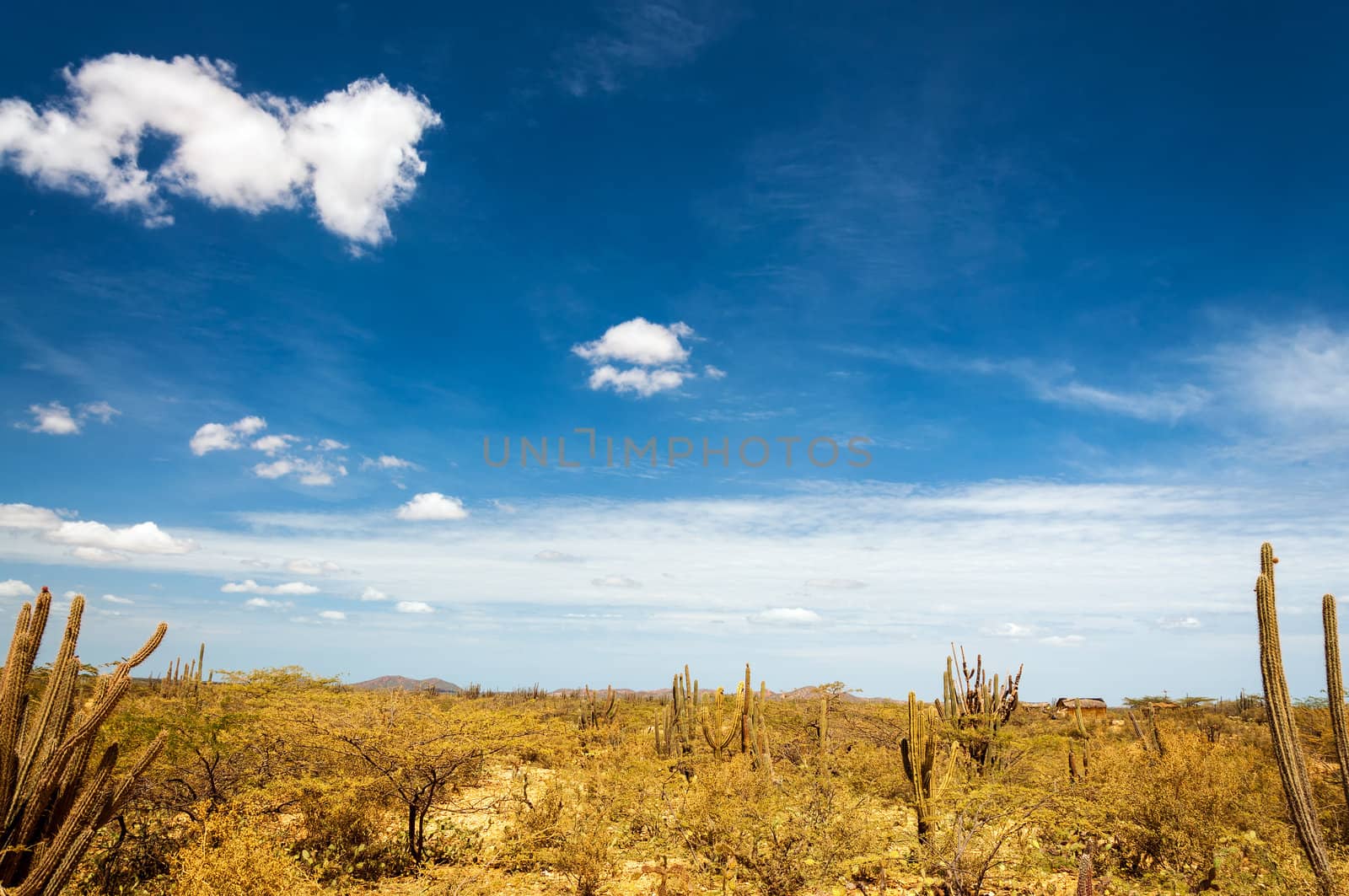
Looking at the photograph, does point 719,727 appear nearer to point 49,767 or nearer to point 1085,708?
point 49,767

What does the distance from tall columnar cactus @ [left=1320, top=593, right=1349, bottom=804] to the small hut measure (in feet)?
81.6

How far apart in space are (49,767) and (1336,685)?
12.2m

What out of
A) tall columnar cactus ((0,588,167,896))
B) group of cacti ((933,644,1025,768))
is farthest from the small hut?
tall columnar cactus ((0,588,167,896))

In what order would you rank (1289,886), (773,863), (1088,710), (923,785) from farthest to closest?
1. (1088,710)
2. (923,785)
3. (773,863)
4. (1289,886)

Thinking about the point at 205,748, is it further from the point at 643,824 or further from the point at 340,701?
the point at 643,824

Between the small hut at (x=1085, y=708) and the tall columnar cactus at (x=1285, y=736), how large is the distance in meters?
24.9

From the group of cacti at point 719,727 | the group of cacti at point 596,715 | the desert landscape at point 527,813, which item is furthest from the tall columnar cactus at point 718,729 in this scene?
the group of cacti at point 596,715

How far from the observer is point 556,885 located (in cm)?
944

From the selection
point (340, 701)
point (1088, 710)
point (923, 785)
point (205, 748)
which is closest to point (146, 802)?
point (205, 748)

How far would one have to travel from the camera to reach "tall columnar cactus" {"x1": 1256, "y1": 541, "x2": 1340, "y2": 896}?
25.6 ft

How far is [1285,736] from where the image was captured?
7938mm

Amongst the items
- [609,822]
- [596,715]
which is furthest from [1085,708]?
[609,822]

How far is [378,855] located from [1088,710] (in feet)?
120

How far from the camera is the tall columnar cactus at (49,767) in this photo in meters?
5.96
